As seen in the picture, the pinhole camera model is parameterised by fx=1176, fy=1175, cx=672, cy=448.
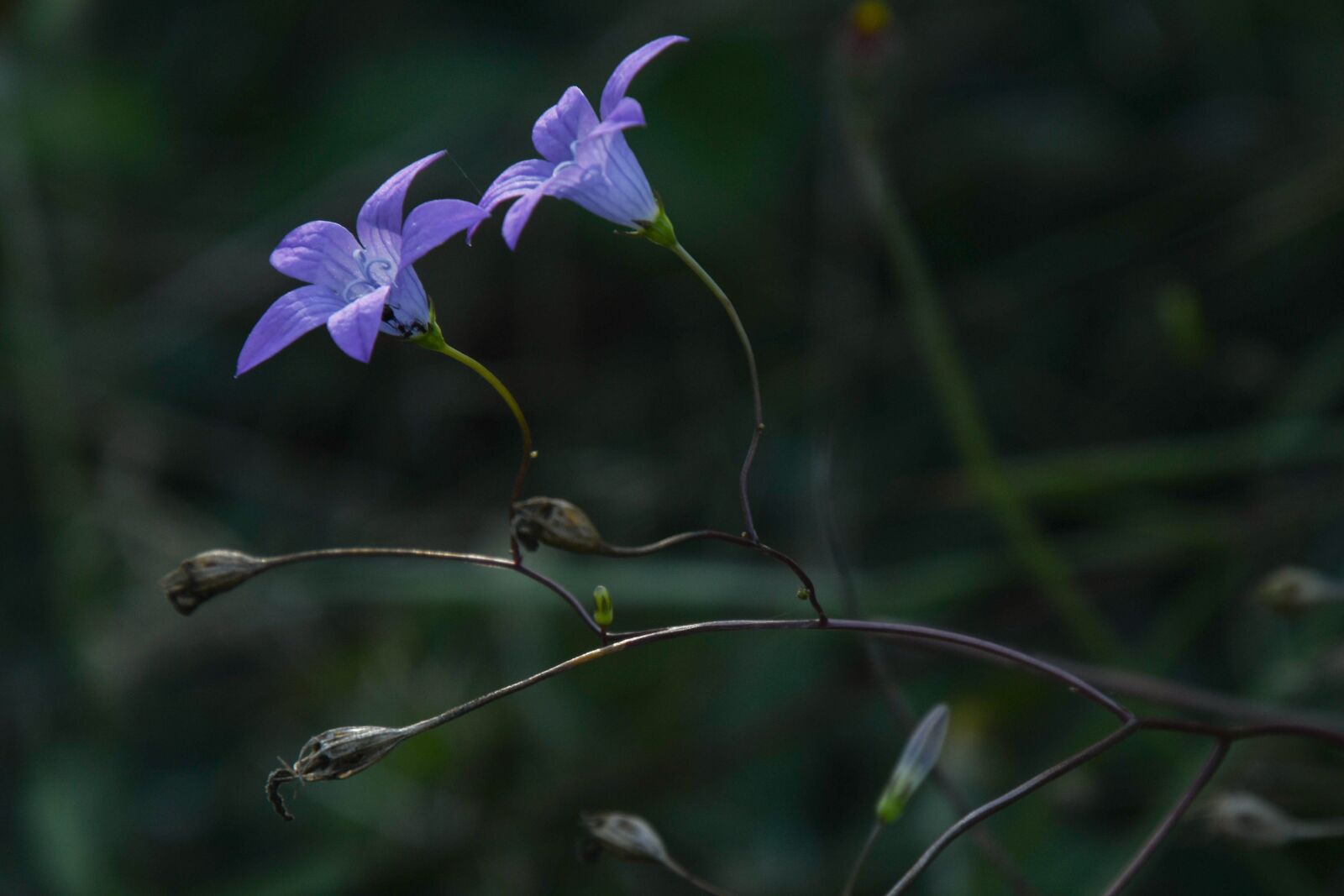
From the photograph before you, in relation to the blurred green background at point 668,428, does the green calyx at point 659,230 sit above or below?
above

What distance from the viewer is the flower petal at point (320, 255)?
1.34m

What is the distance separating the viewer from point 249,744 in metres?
2.97

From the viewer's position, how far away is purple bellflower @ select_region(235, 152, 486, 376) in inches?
43.5

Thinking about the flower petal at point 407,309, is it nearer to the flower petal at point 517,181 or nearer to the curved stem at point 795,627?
the flower petal at point 517,181

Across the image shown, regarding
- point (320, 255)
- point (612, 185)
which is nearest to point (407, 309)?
point (320, 255)

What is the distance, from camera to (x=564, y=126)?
130cm

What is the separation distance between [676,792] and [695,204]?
4.75 ft

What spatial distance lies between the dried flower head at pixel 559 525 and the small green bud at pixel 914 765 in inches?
18.5

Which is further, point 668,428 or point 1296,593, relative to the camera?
point 668,428

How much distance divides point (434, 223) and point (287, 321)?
0.24 m

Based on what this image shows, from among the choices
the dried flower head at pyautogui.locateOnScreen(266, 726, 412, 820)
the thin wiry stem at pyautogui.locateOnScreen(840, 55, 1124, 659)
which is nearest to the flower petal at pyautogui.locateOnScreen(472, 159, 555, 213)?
the dried flower head at pyautogui.locateOnScreen(266, 726, 412, 820)

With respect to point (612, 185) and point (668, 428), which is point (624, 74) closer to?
point (612, 185)

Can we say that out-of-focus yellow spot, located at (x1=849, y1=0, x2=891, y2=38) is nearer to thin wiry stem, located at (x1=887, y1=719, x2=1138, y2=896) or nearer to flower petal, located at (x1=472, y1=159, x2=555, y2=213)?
flower petal, located at (x1=472, y1=159, x2=555, y2=213)

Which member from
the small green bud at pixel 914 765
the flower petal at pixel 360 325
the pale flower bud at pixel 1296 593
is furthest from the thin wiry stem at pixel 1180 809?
the flower petal at pixel 360 325
